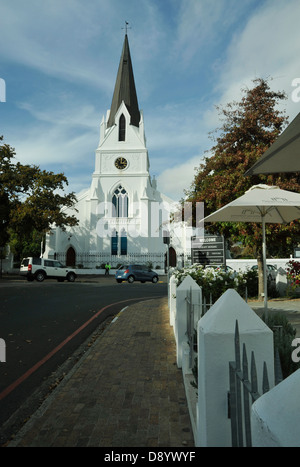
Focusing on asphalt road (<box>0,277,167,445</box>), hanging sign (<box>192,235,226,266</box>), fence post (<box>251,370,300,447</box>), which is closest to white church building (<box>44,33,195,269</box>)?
hanging sign (<box>192,235,226,266</box>)

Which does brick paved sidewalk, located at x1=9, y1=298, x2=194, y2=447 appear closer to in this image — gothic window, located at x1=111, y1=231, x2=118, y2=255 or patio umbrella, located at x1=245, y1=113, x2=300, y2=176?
patio umbrella, located at x1=245, y1=113, x2=300, y2=176

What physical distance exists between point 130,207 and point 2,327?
36.7 meters

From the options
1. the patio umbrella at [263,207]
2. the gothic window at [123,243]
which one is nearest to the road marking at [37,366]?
the patio umbrella at [263,207]

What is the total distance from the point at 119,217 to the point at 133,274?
18410 millimetres

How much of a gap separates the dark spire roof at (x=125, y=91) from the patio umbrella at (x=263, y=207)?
42.8m

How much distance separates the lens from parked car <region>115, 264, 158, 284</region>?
1058 inches

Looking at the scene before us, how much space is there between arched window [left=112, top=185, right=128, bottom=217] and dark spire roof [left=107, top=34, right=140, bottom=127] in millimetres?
10538

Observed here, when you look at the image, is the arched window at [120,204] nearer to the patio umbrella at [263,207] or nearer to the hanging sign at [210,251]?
the hanging sign at [210,251]

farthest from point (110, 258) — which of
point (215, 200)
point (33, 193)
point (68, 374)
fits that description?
point (68, 374)

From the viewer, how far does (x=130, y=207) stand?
44.5m

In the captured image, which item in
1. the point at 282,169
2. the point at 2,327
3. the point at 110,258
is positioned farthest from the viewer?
the point at 110,258

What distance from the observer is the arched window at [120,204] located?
4500 cm

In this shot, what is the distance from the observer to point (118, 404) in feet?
12.7
